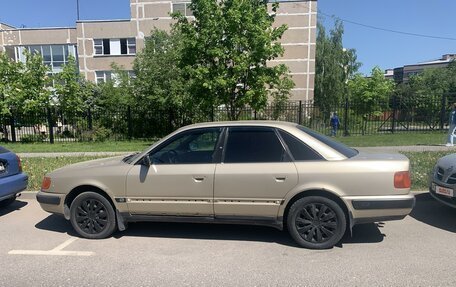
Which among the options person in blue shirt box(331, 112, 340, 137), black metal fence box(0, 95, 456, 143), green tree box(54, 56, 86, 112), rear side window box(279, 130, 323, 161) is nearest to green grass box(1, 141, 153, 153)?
black metal fence box(0, 95, 456, 143)

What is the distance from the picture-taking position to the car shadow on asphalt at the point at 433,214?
510 centimetres

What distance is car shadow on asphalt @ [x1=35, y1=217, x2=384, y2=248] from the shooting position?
14.9 feet

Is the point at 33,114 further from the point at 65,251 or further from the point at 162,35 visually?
the point at 65,251

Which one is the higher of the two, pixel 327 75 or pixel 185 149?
pixel 327 75

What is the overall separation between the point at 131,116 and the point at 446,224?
1634 cm

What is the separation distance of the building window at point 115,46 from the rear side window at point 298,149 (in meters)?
33.0

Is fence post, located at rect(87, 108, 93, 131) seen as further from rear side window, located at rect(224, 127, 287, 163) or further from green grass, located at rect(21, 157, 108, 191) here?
rear side window, located at rect(224, 127, 287, 163)

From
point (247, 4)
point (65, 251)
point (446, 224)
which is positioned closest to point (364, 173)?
point (446, 224)

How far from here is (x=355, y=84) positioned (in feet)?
171

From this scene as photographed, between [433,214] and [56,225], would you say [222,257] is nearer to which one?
[56,225]

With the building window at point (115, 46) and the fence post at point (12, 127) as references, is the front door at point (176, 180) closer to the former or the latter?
the fence post at point (12, 127)

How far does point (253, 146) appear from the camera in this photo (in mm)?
4391

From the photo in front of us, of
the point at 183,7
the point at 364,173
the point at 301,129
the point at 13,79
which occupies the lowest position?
the point at 364,173

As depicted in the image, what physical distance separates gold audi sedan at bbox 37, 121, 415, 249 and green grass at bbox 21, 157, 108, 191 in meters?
3.26
